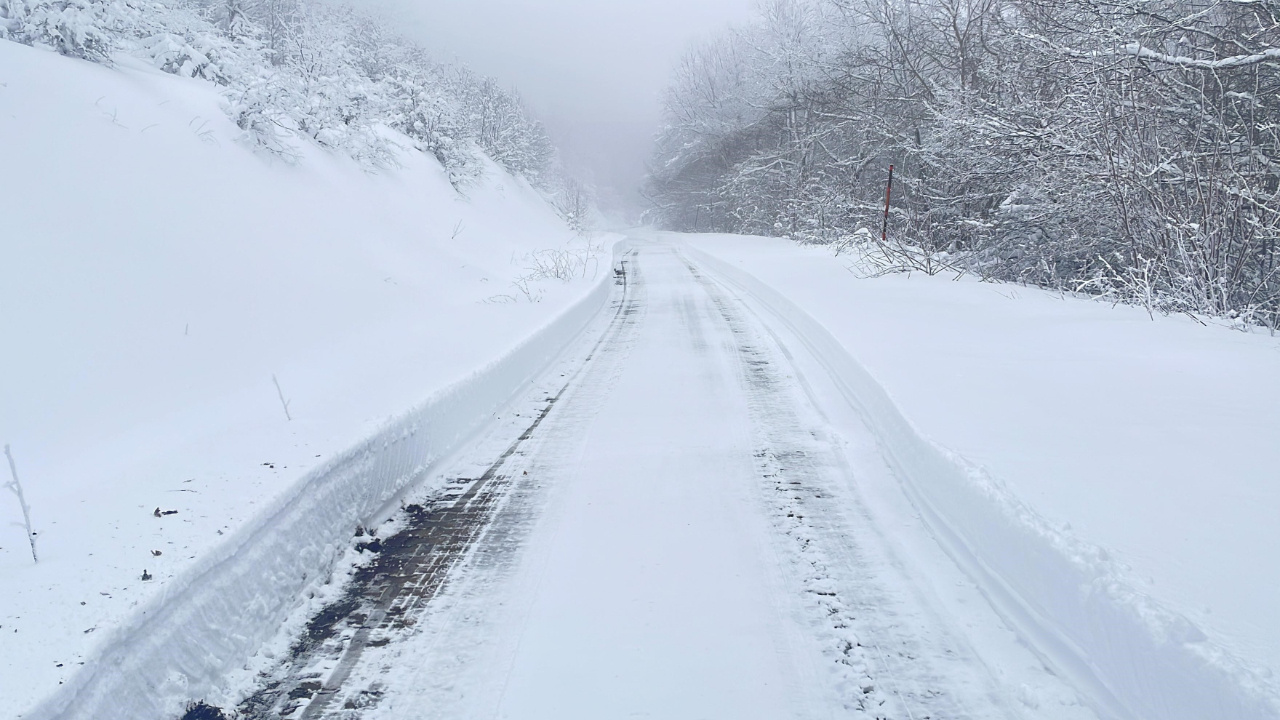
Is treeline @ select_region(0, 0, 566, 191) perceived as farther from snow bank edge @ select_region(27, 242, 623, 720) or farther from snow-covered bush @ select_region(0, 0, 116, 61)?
snow bank edge @ select_region(27, 242, 623, 720)

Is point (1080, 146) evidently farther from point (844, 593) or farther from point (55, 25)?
point (55, 25)

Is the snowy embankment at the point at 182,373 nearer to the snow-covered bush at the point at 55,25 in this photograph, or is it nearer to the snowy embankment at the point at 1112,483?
the snow-covered bush at the point at 55,25

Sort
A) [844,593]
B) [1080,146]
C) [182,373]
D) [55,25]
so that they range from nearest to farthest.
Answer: [844,593] < [182,373] < [55,25] < [1080,146]

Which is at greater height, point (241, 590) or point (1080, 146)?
point (1080, 146)

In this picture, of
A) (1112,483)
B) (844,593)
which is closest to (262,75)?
(844,593)

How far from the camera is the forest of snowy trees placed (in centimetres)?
762

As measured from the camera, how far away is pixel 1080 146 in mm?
9148

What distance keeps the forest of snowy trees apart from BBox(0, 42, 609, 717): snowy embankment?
709cm

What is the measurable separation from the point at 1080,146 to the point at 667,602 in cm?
910

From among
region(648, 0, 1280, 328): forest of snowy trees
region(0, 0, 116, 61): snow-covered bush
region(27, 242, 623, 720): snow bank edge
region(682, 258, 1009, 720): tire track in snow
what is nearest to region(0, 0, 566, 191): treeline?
region(0, 0, 116, 61): snow-covered bush

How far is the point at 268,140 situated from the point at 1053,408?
1073 cm

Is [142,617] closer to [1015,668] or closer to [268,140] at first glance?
[1015,668]

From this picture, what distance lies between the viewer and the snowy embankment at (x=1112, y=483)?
2.27 meters

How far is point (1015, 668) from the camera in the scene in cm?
259
